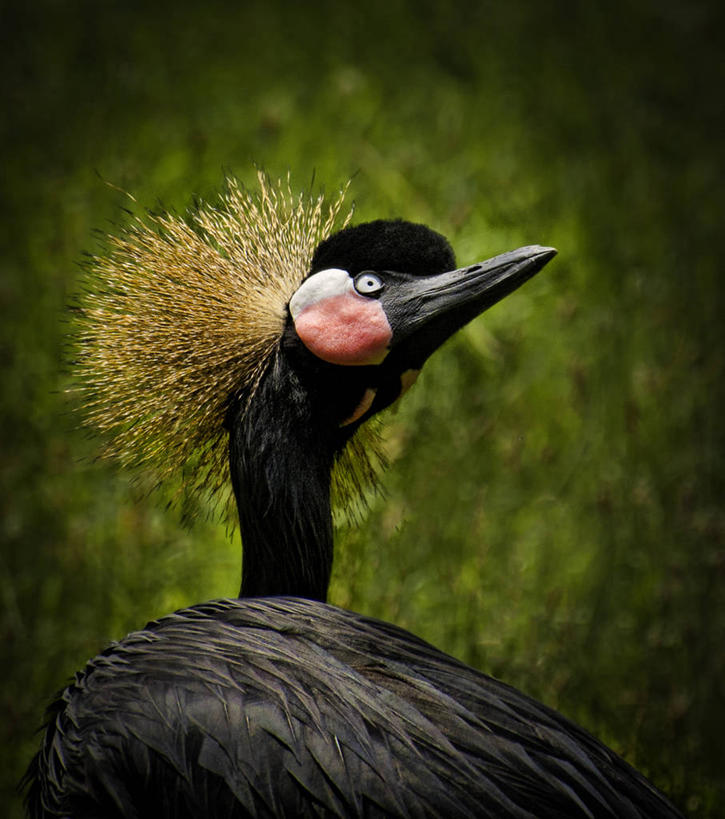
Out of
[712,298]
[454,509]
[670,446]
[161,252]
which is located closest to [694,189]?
[712,298]

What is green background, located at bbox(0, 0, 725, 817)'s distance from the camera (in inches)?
58.8

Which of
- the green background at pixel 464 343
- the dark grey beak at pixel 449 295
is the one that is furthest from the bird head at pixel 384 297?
the green background at pixel 464 343

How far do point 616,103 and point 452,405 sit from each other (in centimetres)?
63

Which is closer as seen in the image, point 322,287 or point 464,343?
point 322,287

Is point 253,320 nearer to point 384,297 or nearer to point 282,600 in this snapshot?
point 384,297

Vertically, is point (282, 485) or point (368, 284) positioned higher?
point (368, 284)

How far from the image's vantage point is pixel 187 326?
99 cm

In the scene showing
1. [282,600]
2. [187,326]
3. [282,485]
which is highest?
[187,326]

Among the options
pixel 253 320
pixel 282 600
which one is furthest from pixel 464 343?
pixel 282 600

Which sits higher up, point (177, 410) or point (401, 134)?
point (401, 134)

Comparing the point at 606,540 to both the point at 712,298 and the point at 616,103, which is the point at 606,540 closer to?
the point at 712,298

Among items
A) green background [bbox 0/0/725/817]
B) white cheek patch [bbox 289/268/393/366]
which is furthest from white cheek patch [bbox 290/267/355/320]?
green background [bbox 0/0/725/817]

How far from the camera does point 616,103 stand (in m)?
1.66

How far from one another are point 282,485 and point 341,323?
0.57 ft
